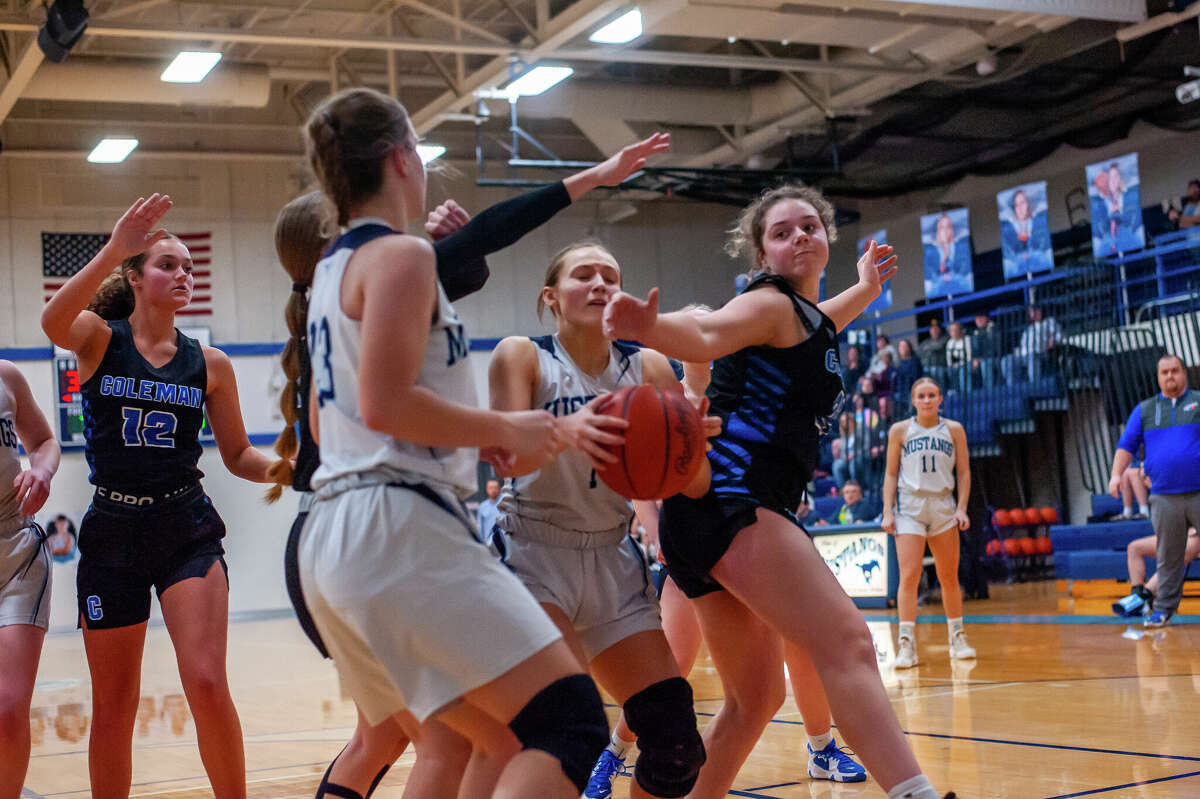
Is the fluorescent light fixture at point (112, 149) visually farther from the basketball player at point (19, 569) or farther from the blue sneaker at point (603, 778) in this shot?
the blue sneaker at point (603, 778)

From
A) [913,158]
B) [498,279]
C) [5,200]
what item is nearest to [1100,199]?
[913,158]

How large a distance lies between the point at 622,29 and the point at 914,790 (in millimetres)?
11200

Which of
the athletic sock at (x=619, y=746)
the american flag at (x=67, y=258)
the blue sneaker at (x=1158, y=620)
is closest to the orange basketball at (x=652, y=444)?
the athletic sock at (x=619, y=746)

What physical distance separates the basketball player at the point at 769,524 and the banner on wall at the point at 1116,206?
37.2 feet

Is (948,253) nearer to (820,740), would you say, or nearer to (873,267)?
(820,740)

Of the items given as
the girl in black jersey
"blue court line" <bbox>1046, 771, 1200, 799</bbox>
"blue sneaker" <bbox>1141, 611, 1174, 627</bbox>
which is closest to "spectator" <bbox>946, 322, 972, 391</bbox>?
"blue sneaker" <bbox>1141, 611, 1174, 627</bbox>

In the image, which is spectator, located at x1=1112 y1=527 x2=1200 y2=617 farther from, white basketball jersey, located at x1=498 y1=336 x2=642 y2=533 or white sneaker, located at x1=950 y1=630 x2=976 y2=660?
white basketball jersey, located at x1=498 y1=336 x2=642 y2=533

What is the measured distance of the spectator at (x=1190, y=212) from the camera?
1521 centimetres

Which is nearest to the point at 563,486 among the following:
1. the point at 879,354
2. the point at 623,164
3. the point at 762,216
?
the point at 623,164

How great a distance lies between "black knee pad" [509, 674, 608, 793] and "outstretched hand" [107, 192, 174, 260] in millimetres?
1995

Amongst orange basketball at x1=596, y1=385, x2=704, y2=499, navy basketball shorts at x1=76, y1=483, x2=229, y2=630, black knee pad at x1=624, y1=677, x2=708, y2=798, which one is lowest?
black knee pad at x1=624, y1=677, x2=708, y2=798

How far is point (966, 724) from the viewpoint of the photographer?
5.55 m

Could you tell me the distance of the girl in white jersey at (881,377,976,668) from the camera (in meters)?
8.15

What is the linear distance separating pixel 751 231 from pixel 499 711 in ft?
6.42
